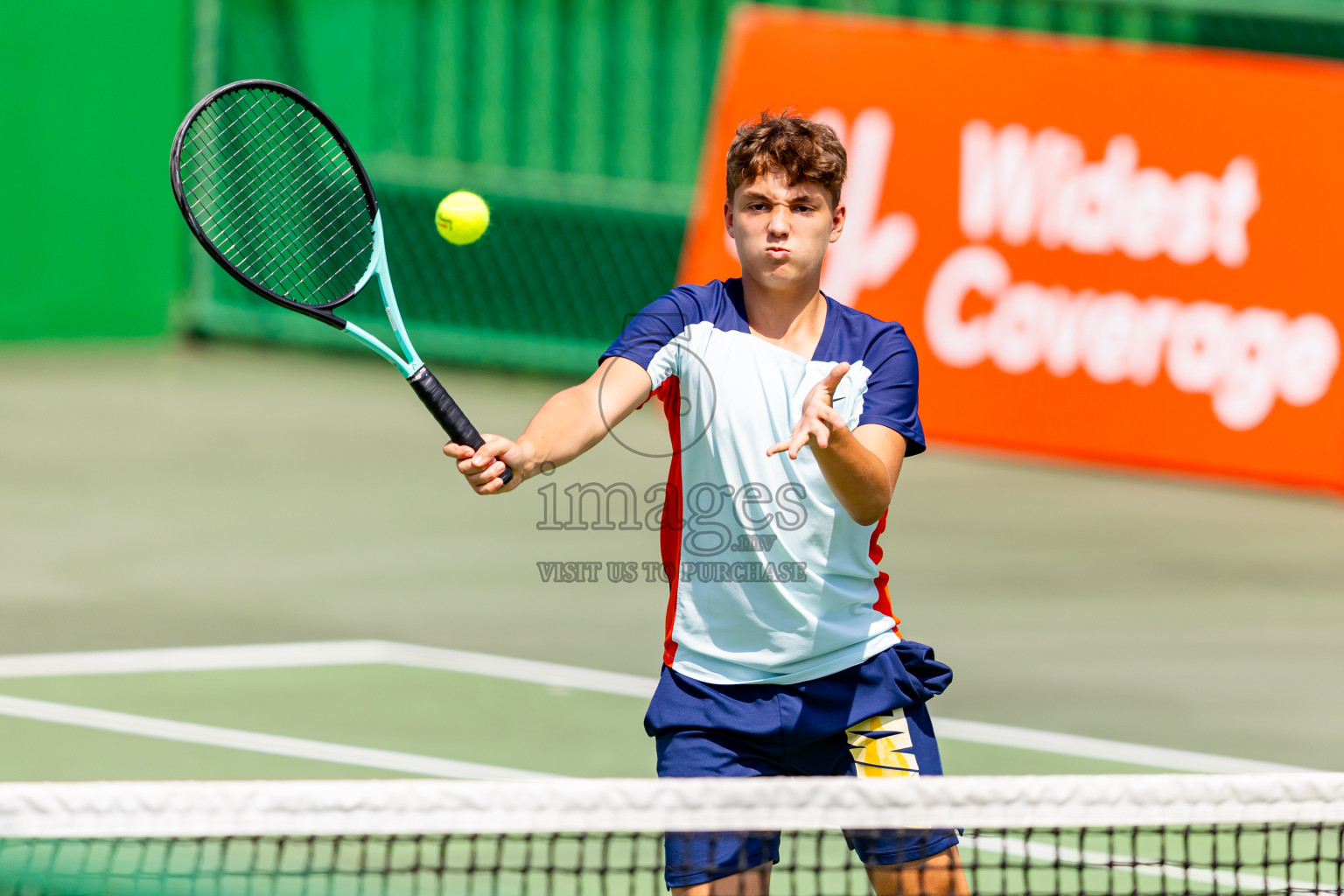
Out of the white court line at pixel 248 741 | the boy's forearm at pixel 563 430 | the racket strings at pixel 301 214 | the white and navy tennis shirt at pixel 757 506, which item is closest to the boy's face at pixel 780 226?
the white and navy tennis shirt at pixel 757 506

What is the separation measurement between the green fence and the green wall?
290 mm

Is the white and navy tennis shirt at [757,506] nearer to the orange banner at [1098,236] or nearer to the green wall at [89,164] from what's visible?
the orange banner at [1098,236]

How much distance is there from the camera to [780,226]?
3.73 metres

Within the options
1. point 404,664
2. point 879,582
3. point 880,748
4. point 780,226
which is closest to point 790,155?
point 780,226

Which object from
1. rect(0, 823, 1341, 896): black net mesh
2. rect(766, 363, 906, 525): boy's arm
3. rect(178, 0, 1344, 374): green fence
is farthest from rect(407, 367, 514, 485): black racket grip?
rect(178, 0, 1344, 374): green fence

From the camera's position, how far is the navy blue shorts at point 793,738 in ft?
12.1

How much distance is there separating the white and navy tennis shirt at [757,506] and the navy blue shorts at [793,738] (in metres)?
0.04

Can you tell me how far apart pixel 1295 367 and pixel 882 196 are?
7.12 ft

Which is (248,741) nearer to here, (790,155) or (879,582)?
(879,582)

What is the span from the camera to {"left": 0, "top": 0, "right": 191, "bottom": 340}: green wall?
12.4m

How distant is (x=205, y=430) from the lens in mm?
10867

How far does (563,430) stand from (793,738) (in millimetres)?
657

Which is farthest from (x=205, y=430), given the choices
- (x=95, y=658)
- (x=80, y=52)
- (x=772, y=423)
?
(x=772, y=423)

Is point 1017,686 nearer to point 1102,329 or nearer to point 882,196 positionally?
point 1102,329
